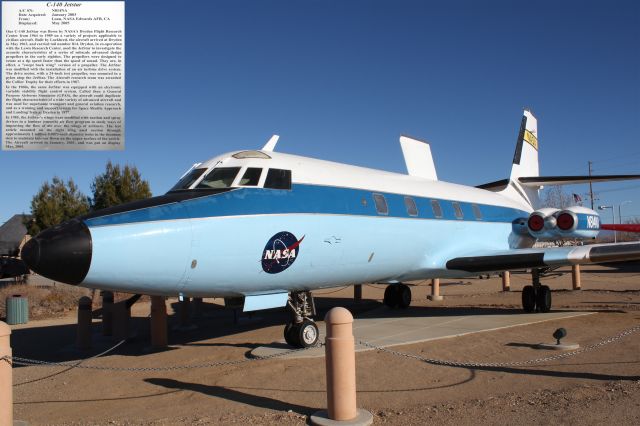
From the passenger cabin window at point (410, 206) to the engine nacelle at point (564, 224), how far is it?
5.44 m

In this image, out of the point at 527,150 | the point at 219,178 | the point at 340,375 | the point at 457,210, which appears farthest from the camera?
the point at 527,150

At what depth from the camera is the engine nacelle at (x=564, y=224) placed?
1472 centimetres

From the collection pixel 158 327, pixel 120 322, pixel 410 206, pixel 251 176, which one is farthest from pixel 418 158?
pixel 120 322

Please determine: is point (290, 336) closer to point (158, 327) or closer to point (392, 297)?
point (158, 327)

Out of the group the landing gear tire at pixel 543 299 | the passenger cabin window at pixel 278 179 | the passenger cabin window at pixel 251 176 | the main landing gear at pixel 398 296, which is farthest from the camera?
the main landing gear at pixel 398 296

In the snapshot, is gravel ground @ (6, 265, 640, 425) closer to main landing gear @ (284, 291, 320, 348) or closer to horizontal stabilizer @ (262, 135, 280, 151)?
main landing gear @ (284, 291, 320, 348)

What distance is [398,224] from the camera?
10.8 meters

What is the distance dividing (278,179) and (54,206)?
115ft

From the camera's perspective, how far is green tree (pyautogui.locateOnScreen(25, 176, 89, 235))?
38438 millimetres

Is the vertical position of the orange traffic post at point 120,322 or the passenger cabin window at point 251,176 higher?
the passenger cabin window at point 251,176

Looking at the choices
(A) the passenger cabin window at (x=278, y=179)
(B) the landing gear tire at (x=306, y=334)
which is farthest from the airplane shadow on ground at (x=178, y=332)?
(A) the passenger cabin window at (x=278, y=179)

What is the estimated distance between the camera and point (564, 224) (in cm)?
1477

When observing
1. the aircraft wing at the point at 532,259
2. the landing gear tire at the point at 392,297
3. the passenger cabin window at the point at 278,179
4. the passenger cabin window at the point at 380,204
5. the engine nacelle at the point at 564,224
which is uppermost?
the passenger cabin window at the point at 278,179

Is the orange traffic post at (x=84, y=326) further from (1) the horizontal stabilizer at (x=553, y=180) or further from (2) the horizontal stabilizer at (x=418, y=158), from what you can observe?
(1) the horizontal stabilizer at (x=553, y=180)
